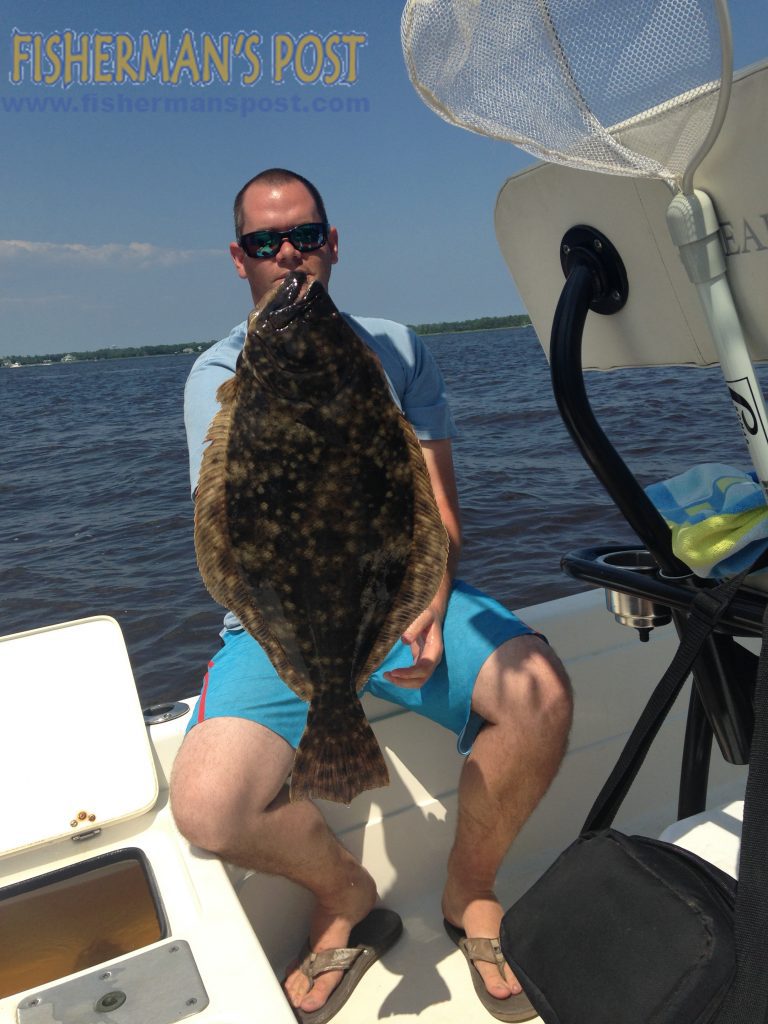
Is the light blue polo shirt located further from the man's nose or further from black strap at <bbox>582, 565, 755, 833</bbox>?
black strap at <bbox>582, 565, 755, 833</bbox>

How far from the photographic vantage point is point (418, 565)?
1.68 metres

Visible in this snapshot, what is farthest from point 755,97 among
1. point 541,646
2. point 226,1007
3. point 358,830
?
point 358,830

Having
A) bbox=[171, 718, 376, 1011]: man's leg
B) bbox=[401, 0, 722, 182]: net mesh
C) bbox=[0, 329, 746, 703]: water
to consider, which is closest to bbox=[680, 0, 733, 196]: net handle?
bbox=[401, 0, 722, 182]: net mesh

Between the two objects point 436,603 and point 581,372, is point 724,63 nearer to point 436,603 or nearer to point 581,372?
point 581,372

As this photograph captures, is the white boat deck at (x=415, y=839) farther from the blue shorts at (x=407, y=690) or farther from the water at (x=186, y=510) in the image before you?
the water at (x=186, y=510)

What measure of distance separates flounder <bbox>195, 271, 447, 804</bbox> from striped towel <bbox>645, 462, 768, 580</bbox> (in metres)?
0.51

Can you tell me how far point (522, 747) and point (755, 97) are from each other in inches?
71.9

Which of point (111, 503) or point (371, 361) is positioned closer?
point (371, 361)

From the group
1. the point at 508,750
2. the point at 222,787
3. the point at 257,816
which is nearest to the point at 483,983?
the point at 508,750

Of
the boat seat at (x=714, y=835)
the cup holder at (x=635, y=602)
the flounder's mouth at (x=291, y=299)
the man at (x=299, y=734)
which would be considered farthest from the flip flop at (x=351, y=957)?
the flounder's mouth at (x=291, y=299)

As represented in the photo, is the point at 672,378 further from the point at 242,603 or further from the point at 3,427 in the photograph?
the point at 242,603

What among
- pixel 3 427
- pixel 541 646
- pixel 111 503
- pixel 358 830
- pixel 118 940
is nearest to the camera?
pixel 118 940

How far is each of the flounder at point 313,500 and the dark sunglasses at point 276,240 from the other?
0.78 m

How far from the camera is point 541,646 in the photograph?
260cm
